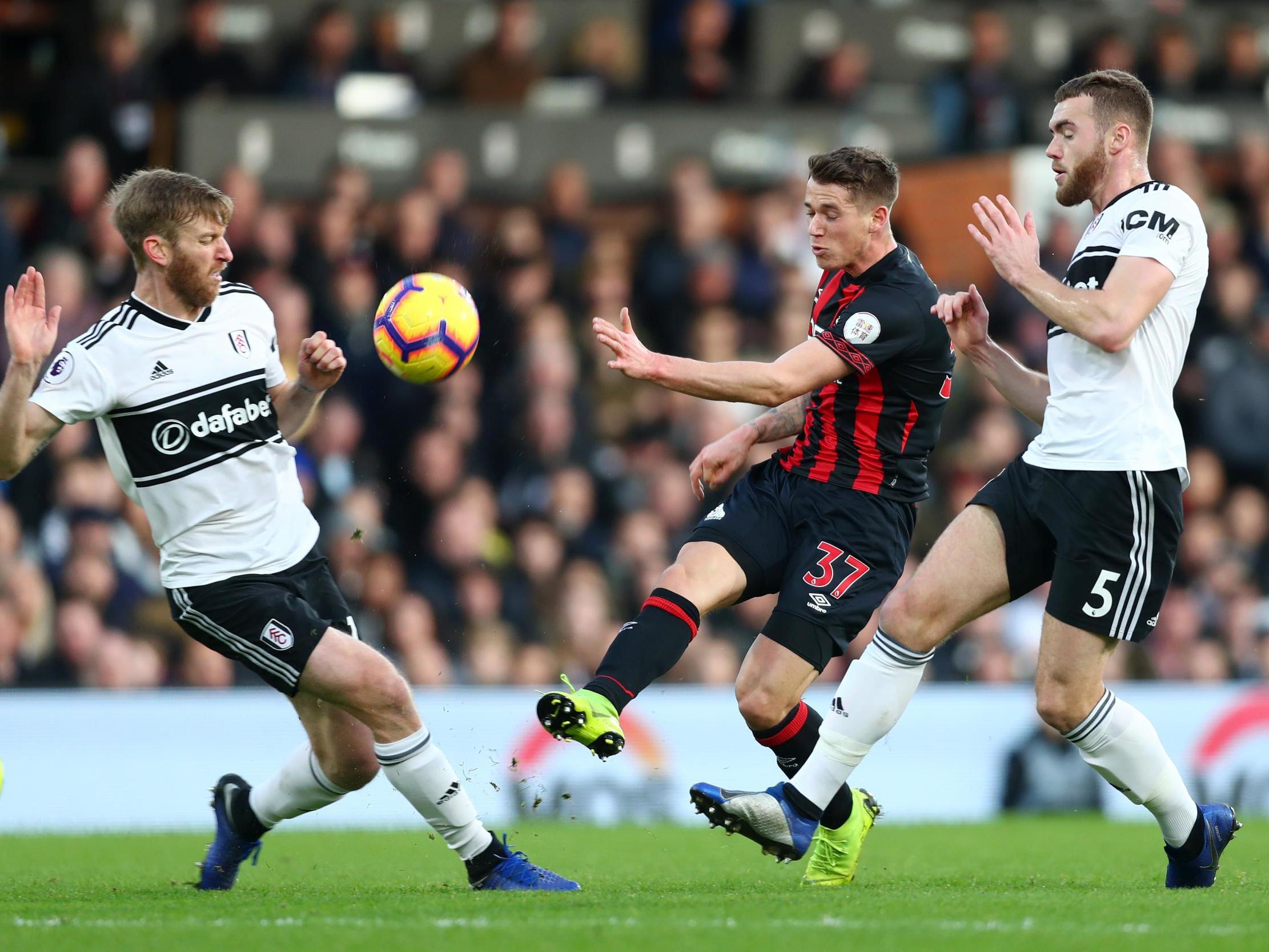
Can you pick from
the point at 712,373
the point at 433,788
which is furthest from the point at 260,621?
the point at 712,373

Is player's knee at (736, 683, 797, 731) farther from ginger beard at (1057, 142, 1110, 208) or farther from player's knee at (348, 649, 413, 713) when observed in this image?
ginger beard at (1057, 142, 1110, 208)

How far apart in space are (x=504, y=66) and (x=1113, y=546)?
8733 millimetres

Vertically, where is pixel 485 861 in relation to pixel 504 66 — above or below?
below

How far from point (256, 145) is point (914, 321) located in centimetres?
746

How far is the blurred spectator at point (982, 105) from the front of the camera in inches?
572

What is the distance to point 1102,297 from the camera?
5754mm

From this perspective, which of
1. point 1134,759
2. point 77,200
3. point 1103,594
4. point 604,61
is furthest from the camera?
point 604,61

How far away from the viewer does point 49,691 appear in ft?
31.7

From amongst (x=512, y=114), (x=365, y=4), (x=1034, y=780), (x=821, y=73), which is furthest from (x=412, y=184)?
(x=1034, y=780)

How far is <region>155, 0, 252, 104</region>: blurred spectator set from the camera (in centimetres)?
1264

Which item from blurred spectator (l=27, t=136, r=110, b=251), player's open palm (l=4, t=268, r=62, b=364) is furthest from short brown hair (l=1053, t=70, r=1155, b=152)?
blurred spectator (l=27, t=136, r=110, b=251)

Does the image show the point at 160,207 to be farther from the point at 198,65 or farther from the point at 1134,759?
the point at 198,65

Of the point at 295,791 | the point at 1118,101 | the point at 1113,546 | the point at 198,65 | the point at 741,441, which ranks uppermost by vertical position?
the point at 1118,101

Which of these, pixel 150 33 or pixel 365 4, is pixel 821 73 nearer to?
pixel 365 4
